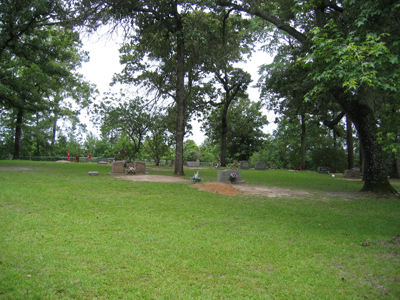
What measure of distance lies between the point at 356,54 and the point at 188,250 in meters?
4.40

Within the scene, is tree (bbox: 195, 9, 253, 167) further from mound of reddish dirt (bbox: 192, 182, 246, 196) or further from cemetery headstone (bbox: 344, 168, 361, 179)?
cemetery headstone (bbox: 344, 168, 361, 179)

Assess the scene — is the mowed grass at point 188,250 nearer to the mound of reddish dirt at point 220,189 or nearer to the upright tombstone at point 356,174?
the mound of reddish dirt at point 220,189

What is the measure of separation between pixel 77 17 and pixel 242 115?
27970 millimetres

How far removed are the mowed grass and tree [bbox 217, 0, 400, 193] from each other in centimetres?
306

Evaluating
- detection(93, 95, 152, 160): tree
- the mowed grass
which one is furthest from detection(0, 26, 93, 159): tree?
the mowed grass

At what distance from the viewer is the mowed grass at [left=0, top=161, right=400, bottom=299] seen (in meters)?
3.24

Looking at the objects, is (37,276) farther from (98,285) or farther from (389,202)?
(389,202)

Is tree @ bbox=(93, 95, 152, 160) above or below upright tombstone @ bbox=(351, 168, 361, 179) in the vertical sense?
above

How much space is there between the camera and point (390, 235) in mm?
5695

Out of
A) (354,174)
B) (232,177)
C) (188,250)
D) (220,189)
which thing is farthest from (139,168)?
(354,174)

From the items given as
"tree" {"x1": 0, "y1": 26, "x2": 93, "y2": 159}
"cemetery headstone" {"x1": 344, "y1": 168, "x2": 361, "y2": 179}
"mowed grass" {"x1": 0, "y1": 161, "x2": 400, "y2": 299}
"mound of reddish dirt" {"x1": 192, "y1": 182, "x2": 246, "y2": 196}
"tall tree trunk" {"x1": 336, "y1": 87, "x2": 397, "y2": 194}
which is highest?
"tree" {"x1": 0, "y1": 26, "x2": 93, "y2": 159}

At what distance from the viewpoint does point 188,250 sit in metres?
4.44

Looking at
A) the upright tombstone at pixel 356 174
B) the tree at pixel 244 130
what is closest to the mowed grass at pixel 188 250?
the upright tombstone at pixel 356 174

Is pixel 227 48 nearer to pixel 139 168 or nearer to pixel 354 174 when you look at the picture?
pixel 139 168
